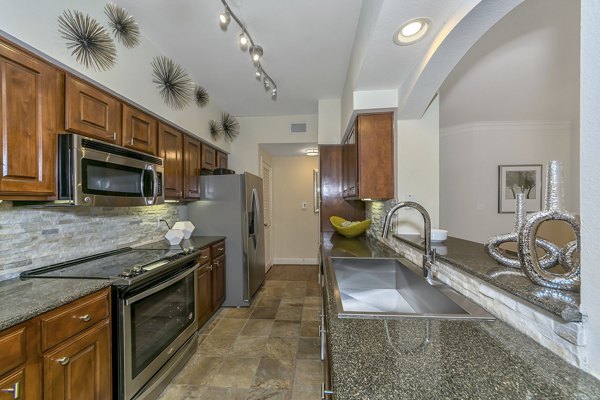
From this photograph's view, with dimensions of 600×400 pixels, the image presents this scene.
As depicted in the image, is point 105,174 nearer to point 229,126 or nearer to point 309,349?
point 309,349

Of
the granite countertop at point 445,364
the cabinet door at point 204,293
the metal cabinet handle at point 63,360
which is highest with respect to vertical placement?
the granite countertop at point 445,364

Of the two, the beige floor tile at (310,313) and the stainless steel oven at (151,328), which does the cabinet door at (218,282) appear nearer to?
the stainless steel oven at (151,328)

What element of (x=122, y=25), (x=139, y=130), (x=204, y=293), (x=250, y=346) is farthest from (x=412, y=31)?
(x=204, y=293)

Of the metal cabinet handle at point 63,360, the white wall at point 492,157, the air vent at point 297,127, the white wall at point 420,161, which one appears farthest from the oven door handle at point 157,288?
the white wall at point 492,157

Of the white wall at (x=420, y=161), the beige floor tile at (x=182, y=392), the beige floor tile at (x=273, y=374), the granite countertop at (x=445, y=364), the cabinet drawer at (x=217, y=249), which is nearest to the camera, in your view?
the granite countertop at (x=445, y=364)

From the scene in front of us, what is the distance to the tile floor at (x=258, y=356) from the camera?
1.83 m

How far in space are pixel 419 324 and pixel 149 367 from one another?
69.0 inches

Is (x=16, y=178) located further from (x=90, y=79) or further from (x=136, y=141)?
→ (x=136, y=141)

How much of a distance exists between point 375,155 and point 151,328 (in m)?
2.21

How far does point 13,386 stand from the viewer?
3.24 feet

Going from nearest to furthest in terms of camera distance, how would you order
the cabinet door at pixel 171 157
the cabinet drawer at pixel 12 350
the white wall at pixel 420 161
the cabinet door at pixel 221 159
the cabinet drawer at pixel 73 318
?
the cabinet drawer at pixel 12 350, the cabinet drawer at pixel 73 318, the white wall at pixel 420 161, the cabinet door at pixel 171 157, the cabinet door at pixel 221 159

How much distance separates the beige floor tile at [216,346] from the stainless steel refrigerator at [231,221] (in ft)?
2.39

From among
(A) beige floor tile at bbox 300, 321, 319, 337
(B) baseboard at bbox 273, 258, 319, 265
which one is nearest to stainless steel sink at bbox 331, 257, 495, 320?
(A) beige floor tile at bbox 300, 321, 319, 337

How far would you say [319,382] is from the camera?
1.91m
